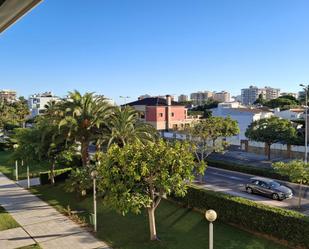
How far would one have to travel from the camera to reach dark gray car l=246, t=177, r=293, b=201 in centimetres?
2431

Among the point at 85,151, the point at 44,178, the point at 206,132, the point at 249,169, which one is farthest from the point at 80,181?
the point at 249,169

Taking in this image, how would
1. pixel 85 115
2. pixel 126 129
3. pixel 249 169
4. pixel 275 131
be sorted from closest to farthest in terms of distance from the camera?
pixel 126 129
pixel 85 115
pixel 249 169
pixel 275 131

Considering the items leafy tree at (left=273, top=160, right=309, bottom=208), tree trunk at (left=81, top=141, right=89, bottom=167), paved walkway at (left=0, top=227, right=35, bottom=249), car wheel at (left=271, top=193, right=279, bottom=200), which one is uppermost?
tree trunk at (left=81, top=141, right=89, bottom=167)

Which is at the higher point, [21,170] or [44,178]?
[44,178]

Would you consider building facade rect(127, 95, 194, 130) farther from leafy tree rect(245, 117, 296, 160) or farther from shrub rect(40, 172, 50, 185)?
shrub rect(40, 172, 50, 185)

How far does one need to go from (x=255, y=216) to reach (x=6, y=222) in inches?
545

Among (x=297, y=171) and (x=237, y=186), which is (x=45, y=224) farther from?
(x=237, y=186)

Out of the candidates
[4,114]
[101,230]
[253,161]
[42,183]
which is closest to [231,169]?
[253,161]

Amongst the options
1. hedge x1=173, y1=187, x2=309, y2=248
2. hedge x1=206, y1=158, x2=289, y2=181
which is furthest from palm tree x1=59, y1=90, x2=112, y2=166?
hedge x1=206, y1=158, x2=289, y2=181

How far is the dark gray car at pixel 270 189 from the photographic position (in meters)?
24.3

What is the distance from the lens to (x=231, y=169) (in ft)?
120

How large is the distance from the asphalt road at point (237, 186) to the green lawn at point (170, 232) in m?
7.62

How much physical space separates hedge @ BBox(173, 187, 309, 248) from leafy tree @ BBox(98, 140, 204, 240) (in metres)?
3.67

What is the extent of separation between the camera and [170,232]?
16656 mm
